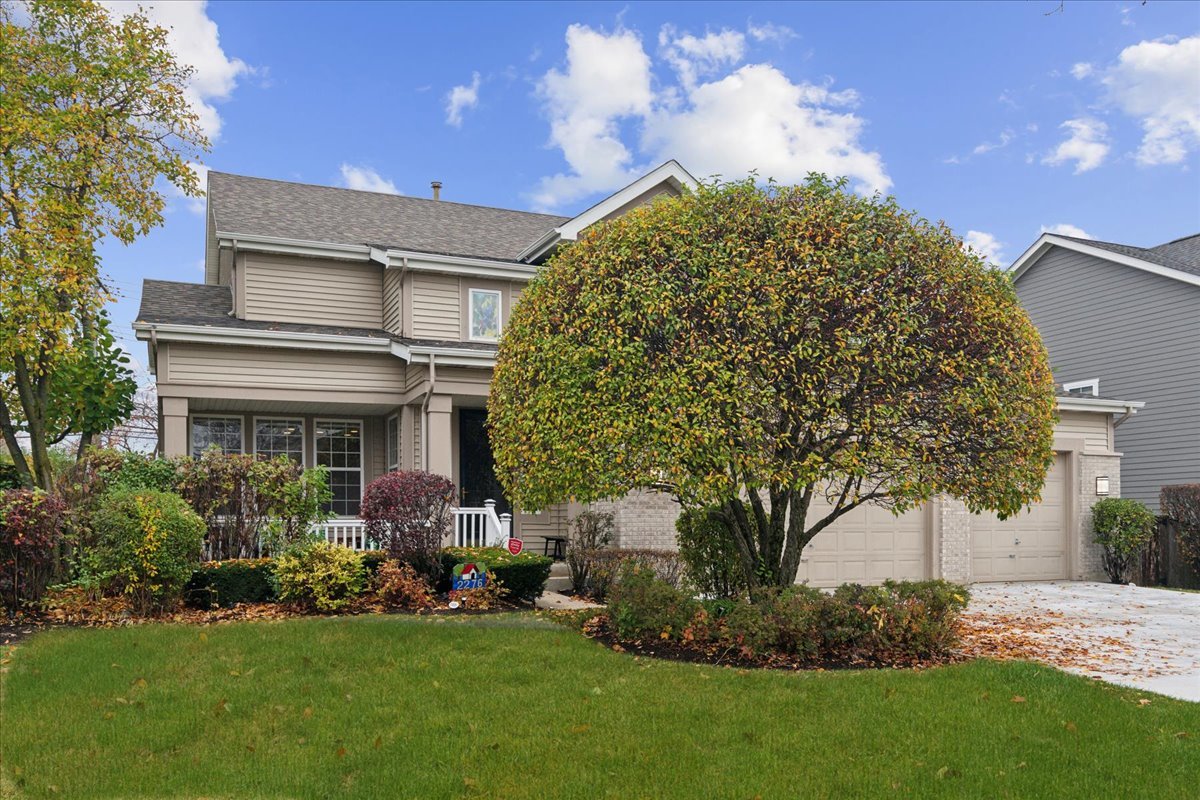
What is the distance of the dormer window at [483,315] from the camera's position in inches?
640

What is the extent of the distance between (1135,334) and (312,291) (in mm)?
18466

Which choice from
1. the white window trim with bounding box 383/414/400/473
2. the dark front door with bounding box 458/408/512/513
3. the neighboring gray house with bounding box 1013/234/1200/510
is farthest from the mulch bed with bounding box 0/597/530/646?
the neighboring gray house with bounding box 1013/234/1200/510

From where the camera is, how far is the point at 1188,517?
17234 millimetres

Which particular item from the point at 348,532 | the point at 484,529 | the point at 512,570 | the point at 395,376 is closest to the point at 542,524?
the point at 484,529

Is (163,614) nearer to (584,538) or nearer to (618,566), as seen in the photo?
(618,566)

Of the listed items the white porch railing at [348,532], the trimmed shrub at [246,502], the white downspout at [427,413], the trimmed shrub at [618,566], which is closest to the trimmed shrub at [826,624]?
the trimmed shrub at [618,566]

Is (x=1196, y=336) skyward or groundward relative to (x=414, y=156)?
groundward

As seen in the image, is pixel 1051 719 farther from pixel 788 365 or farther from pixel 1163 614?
pixel 1163 614

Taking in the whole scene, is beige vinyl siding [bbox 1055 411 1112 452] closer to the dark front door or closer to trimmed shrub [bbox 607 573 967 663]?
trimmed shrub [bbox 607 573 967 663]

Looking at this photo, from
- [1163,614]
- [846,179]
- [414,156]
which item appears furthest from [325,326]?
[1163,614]

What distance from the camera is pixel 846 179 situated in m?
8.91

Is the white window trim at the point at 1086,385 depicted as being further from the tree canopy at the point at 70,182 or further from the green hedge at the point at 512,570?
the tree canopy at the point at 70,182

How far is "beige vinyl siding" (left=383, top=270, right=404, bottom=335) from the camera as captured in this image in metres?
15.9

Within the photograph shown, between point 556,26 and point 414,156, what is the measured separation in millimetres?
6759
